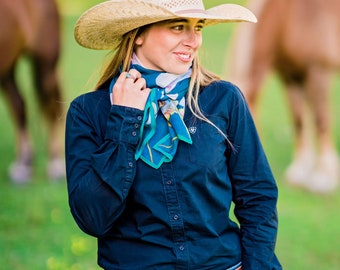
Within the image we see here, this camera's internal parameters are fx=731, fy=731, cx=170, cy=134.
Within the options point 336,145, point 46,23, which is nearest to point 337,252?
point 336,145

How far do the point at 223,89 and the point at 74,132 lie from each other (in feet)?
1.28

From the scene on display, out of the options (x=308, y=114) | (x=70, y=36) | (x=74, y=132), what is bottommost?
(x=308, y=114)

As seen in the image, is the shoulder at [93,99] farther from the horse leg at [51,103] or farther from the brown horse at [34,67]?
the horse leg at [51,103]

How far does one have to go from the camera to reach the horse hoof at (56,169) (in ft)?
15.6

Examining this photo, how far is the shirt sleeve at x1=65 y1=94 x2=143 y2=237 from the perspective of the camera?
172cm

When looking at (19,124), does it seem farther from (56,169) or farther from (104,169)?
(104,169)

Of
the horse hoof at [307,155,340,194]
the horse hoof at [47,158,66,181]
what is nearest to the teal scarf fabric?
the horse hoof at [47,158,66,181]

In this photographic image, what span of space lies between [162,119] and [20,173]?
119 inches

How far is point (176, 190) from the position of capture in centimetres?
177

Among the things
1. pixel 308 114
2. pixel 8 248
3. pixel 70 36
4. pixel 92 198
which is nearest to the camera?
pixel 92 198

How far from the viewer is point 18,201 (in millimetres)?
4430

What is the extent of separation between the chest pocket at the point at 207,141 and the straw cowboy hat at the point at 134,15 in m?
0.27

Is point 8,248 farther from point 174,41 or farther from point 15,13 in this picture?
point 174,41

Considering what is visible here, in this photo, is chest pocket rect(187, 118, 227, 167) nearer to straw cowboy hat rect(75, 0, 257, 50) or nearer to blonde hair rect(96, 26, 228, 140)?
blonde hair rect(96, 26, 228, 140)
